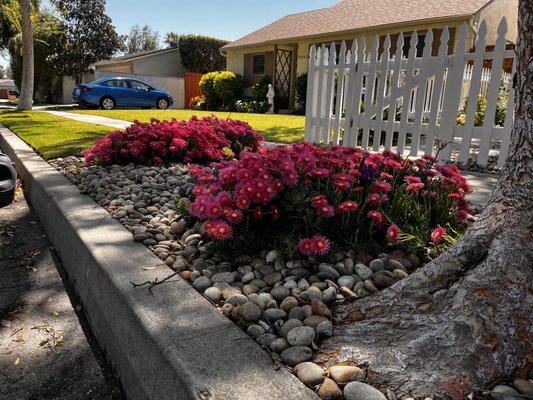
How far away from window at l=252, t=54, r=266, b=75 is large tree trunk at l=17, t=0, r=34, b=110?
1051cm

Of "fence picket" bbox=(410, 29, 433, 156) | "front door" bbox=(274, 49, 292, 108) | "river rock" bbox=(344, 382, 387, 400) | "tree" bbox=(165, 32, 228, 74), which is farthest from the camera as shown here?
"tree" bbox=(165, 32, 228, 74)

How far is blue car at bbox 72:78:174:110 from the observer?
757 inches

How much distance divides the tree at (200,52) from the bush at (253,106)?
12.9m

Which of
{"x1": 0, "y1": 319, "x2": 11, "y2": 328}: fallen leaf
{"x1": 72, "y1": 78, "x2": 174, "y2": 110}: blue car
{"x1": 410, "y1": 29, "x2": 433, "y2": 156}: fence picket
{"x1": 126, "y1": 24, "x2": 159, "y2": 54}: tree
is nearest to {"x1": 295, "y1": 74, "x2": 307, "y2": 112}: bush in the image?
{"x1": 72, "y1": 78, "x2": 174, "y2": 110}: blue car

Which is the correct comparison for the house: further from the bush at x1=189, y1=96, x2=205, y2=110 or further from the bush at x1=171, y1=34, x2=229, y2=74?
the bush at x1=171, y1=34, x2=229, y2=74

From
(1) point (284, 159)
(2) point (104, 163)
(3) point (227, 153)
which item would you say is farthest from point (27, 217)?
(1) point (284, 159)

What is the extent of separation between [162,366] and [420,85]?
16.4ft

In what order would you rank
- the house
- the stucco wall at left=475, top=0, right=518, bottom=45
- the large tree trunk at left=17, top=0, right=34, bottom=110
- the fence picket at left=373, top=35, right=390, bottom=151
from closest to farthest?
the fence picket at left=373, top=35, right=390, bottom=151
the stucco wall at left=475, top=0, right=518, bottom=45
the house
the large tree trunk at left=17, top=0, right=34, bottom=110

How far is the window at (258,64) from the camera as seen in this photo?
22.5 m

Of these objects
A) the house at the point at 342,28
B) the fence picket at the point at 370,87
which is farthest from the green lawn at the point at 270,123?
the house at the point at 342,28

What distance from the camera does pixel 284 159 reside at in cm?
264

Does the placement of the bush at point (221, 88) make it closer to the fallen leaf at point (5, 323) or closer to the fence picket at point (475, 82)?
the fence picket at point (475, 82)

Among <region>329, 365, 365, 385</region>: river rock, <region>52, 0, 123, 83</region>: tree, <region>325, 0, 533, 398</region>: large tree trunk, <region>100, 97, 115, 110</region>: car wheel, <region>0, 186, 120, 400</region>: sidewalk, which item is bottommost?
<region>0, 186, 120, 400</region>: sidewalk

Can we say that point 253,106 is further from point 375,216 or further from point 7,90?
point 7,90
